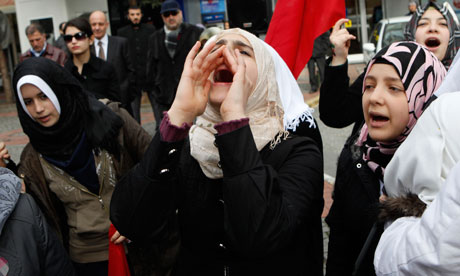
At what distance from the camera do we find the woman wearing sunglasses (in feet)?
17.9

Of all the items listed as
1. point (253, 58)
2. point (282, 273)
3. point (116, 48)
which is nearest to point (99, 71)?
point (116, 48)

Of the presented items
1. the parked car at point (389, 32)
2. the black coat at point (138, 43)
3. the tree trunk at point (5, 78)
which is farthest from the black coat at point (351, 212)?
the tree trunk at point (5, 78)

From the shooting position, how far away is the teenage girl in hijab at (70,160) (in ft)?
9.67

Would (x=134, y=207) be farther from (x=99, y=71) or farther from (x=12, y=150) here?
(x=12, y=150)

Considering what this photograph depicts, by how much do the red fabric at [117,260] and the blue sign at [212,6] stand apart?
15.1 m

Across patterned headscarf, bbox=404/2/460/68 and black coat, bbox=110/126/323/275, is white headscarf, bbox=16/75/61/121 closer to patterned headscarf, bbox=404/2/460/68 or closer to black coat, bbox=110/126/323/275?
black coat, bbox=110/126/323/275

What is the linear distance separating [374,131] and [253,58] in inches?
23.6

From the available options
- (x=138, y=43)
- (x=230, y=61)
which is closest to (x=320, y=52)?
(x=138, y=43)

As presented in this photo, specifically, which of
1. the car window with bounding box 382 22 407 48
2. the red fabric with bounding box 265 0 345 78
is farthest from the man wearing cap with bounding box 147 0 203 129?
the car window with bounding box 382 22 407 48

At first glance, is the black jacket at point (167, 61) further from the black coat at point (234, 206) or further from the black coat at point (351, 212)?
the black coat at point (234, 206)

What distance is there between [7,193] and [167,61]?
5893 mm

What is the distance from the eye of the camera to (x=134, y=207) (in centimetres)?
201

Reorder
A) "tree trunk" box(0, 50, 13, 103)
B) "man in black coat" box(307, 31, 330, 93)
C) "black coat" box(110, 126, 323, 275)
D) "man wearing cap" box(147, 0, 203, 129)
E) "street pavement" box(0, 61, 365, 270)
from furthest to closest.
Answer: "tree trunk" box(0, 50, 13, 103) < "man in black coat" box(307, 31, 330, 93) < "man wearing cap" box(147, 0, 203, 129) < "street pavement" box(0, 61, 365, 270) < "black coat" box(110, 126, 323, 275)

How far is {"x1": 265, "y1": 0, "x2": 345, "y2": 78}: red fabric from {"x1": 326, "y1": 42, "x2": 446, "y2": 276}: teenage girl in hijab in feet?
3.78
